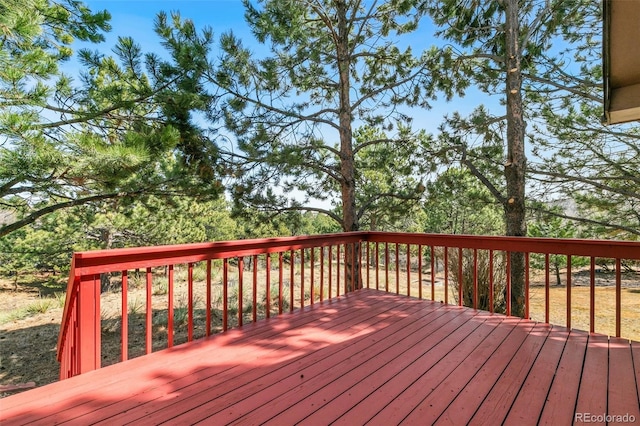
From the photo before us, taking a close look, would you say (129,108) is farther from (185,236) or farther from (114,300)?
(185,236)

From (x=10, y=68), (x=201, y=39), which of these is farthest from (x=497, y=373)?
(x=201, y=39)

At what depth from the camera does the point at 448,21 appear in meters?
5.52

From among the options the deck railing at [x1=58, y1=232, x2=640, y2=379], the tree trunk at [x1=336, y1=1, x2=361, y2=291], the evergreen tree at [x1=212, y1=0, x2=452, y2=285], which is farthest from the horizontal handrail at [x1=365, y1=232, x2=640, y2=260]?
the evergreen tree at [x1=212, y1=0, x2=452, y2=285]

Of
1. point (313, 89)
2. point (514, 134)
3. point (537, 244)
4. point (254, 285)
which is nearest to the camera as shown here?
point (537, 244)

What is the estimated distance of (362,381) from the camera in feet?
6.15

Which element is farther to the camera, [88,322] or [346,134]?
[346,134]

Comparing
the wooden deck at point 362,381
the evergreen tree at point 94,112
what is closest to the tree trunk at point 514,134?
the wooden deck at point 362,381

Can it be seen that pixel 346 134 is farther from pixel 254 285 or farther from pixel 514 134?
pixel 254 285

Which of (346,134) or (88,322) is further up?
(346,134)

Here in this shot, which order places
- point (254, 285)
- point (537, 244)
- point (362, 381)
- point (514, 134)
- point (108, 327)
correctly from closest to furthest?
point (362, 381) → point (537, 244) → point (254, 285) → point (514, 134) → point (108, 327)

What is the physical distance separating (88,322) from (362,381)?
1.82 metres

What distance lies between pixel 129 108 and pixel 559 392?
213 inches

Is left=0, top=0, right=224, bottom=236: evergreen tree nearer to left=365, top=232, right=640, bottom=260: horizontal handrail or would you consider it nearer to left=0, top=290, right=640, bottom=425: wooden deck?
left=0, top=290, right=640, bottom=425: wooden deck

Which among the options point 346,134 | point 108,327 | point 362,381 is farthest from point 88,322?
point 346,134
